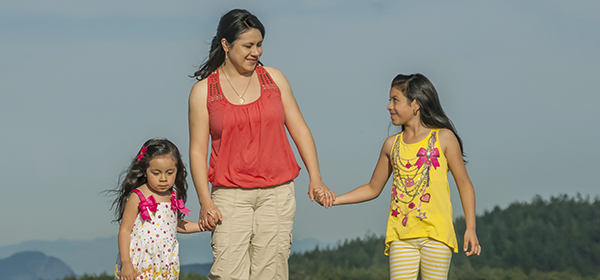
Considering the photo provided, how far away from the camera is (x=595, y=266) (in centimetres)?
808

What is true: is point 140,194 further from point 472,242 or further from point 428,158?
point 472,242

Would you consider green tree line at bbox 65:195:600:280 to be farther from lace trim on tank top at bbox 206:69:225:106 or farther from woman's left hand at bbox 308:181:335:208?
lace trim on tank top at bbox 206:69:225:106

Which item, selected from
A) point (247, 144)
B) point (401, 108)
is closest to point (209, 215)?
point (247, 144)

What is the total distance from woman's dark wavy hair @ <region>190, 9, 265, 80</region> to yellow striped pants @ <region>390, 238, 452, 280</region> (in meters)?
1.77

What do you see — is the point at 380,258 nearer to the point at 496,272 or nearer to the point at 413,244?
the point at 496,272

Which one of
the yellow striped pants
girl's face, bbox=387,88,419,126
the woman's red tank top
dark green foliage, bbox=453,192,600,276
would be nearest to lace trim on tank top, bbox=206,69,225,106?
the woman's red tank top

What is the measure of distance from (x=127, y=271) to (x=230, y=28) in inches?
76.1

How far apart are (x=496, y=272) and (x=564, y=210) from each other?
174cm

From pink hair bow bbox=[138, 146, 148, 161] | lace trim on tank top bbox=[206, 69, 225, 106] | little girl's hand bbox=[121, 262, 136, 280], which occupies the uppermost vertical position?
lace trim on tank top bbox=[206, 69, 225, 106]

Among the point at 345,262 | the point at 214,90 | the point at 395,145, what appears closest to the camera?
the point at 214,90

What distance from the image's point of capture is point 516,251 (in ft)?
27.6

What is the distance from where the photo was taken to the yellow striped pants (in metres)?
4.16

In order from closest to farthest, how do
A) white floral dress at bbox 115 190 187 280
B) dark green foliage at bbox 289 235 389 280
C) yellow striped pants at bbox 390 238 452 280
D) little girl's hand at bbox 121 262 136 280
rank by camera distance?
yellow striped pants at bbox 390 238 452 280
little girl's hand at bbox 121 262 136 280
white floral dress at bbox 115 190 187 280
dark green foliage at bbox 289 235 389 280

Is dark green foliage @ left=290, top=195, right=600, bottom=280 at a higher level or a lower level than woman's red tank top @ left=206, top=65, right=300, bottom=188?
lower
